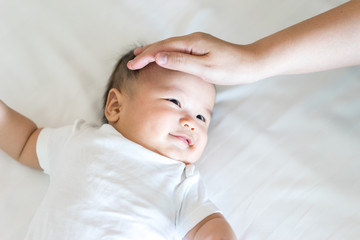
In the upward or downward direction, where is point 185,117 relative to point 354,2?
downward

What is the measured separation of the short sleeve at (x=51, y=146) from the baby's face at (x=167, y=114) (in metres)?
0.15

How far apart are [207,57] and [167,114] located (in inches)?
7.8

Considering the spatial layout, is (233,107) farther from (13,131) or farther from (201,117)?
(13,131)

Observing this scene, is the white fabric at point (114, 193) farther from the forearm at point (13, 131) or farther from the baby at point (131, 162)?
the forearm at point (13, 131)

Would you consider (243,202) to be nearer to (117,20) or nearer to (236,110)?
(236,110)

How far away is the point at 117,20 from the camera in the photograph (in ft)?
4.71

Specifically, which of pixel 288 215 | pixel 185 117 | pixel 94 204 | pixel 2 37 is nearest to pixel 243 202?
pixel 288 215

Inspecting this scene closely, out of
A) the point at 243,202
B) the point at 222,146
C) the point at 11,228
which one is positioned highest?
the point at 222,146

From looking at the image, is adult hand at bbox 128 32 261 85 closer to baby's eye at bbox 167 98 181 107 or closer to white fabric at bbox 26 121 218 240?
baby's eye at bbox 167 98 181 107

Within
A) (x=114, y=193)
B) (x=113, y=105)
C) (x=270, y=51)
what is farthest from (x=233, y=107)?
(x=114, y=193)

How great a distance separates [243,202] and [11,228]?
2.15ft

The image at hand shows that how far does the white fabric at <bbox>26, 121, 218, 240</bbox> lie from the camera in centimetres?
92

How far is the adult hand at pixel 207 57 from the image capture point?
3.01ft

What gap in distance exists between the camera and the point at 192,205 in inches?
38.9
